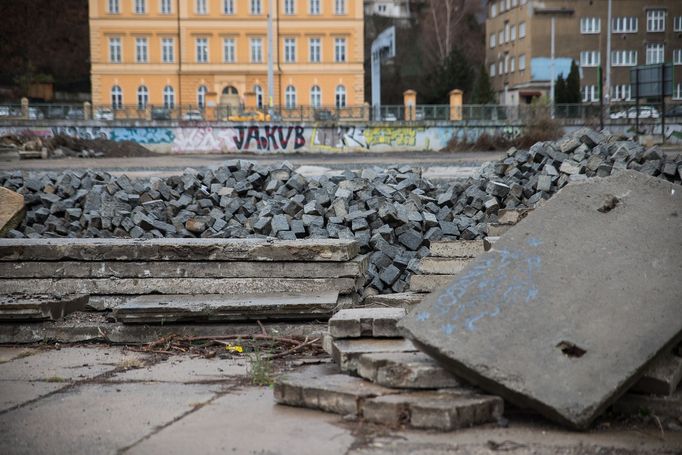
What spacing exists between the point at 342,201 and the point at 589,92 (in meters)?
Answer: 71.4

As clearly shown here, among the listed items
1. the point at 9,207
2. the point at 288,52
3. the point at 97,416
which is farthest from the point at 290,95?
the point at 97,416

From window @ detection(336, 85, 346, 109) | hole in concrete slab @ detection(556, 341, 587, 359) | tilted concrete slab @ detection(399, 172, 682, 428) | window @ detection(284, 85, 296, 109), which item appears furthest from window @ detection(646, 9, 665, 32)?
hole in concrete slab @ detection(556, 341, 587, 359)

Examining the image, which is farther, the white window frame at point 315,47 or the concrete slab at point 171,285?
the white window frame at point 315,47

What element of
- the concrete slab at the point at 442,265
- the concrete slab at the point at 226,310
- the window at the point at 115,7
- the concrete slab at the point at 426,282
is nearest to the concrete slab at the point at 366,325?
the concrete slab at the point at 226,310

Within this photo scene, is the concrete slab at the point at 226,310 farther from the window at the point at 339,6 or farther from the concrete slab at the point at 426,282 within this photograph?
Result: the window at the point at 339,6

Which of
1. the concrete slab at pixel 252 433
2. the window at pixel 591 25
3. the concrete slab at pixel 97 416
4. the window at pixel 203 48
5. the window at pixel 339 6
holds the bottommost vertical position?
the concrete slab at pixel 97 416

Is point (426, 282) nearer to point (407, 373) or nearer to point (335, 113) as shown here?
point (407, 373)

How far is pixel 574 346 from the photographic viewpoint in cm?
470

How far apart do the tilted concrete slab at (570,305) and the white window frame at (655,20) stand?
253 feet

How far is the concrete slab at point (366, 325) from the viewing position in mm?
5660

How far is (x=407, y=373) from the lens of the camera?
4801mm

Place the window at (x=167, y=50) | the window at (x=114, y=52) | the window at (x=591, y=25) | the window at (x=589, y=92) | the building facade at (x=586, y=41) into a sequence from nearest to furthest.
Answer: the window at (x=114, y=52) < the window at (x=167, y=50) < the building facade at (x=586, y=41) < the window at (x=591, y=25) < the window at (x=589, y=92)

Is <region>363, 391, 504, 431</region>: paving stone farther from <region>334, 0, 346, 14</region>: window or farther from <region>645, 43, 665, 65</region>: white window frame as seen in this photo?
<region>645, 43, 665, 65</region>: white window frame

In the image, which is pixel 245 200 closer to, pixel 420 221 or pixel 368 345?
pixel 420 221
